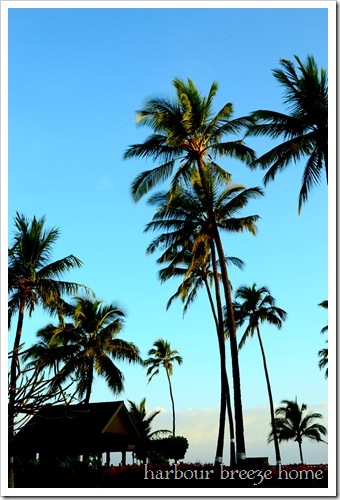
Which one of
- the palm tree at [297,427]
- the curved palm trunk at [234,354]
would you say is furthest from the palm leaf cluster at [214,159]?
the palm tree at [297,427]

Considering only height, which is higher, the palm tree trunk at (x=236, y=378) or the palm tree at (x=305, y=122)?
the palm tree at (x=305, y=122)

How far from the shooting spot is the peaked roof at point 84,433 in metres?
31.4

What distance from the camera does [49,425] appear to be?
3362 cm

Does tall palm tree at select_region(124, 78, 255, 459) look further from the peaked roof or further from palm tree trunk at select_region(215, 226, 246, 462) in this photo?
the peaked roof

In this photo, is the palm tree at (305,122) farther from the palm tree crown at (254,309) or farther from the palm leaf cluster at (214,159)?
the palm tree crown at (254,309)

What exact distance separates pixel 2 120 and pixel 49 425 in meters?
27.1

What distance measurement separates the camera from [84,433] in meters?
31.5

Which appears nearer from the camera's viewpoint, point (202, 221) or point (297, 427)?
point (202, 221)

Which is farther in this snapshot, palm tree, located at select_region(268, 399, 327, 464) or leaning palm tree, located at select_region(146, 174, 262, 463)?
palm tree, located at select_region(268, 399, 327, 464)

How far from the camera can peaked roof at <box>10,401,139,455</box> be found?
31438 mm

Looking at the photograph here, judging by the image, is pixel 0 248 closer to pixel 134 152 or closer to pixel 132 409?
pixel 134 152

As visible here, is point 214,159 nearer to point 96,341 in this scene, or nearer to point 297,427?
point 96,341

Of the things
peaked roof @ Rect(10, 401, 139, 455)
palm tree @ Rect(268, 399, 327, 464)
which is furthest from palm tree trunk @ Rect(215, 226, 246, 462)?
palm tree @ Rect(268, 399, 327, 464)

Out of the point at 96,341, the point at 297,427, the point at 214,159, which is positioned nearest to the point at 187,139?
the point at 214,159
